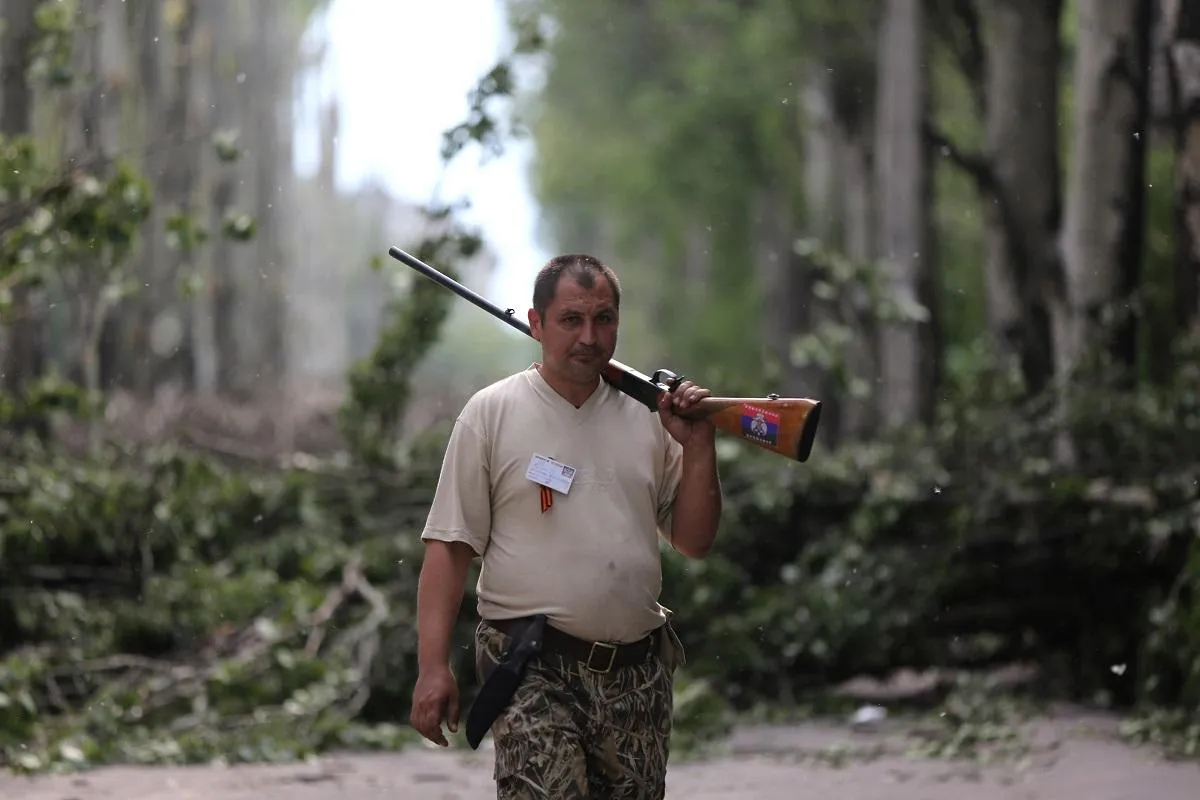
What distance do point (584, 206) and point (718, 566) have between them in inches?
1602

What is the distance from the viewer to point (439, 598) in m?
4.47

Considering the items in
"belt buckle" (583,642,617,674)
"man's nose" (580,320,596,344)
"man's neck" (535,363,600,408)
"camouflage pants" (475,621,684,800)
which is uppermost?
"man's nose" (580,320,596,344)

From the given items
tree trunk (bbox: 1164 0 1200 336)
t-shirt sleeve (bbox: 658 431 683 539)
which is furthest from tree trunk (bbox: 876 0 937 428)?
t-shirt sleeve (bbox: 658 431 683 539)

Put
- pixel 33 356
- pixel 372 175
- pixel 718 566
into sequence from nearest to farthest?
pixel 718 566, pixel 33 356, pixel 372 175

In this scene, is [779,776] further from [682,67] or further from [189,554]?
[682,67]

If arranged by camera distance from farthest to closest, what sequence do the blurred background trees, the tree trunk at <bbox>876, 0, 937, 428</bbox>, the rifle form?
1. the tree trunk at <bbox>876, 0, 937, 428</bbox>
2. the blurred background trees
3. the rifle

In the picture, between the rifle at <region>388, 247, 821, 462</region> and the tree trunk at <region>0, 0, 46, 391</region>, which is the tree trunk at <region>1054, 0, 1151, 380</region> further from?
the rifle at <region>388, 247, 821, 462</region>

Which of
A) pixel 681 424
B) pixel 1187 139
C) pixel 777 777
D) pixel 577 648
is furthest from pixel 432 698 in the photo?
pixel 1187 139

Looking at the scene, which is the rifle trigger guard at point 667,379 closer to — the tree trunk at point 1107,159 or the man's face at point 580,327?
the man's face at point 580,327

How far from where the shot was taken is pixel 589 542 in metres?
4.51

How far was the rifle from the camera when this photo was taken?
438cm

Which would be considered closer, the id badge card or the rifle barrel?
the id badge card

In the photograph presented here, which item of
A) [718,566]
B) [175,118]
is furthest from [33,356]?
[175,118]

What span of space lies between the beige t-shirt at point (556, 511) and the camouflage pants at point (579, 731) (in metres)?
0.11
